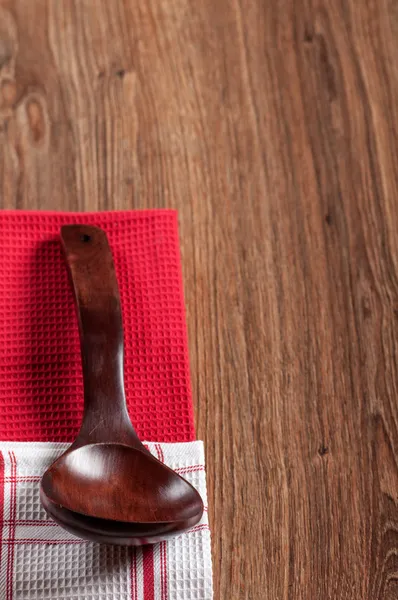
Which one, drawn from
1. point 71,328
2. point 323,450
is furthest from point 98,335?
point 323,450

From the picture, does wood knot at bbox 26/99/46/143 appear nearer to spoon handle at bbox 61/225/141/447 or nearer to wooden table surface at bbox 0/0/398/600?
wooden table surface at bbox 0/0/398/600

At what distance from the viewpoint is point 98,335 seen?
1.36ft

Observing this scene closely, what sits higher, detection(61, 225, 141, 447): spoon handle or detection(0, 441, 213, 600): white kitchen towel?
detection(61, 225, 141, 447): spoon handle

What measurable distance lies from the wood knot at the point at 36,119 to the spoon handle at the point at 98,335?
0.10 meters

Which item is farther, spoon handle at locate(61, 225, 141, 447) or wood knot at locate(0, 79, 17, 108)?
wood knot at locate(0, 79, 17, 108)

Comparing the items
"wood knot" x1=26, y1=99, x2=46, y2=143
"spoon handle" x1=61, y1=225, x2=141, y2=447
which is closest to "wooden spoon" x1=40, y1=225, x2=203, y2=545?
"spoon handle" x1=61, y1=225, x2=141, y2=447

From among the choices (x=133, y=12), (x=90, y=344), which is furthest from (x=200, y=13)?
(x=90, y=344)

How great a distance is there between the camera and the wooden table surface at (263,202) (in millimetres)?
419

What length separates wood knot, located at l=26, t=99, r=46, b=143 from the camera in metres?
0.51

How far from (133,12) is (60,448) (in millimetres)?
348

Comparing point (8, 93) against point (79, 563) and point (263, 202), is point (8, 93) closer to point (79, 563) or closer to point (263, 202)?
point (263, 202)

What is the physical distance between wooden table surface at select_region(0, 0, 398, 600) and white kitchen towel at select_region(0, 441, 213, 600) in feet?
0.08

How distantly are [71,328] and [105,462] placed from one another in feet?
0.30

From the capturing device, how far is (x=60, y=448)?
0.41m
